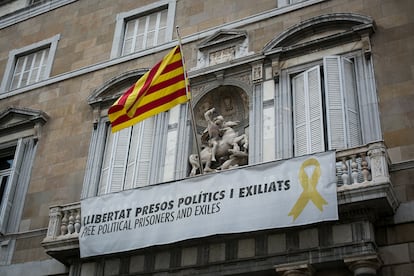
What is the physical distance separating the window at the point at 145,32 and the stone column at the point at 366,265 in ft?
34.5

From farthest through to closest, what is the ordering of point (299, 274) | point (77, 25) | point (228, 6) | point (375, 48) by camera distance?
point (77, 25)
point (228, 6)
point (375, 48)
point (299, 274)

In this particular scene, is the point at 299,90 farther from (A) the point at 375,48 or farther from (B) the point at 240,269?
(B) the point at 240,269

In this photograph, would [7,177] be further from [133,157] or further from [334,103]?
[334,103]

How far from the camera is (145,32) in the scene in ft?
71.8

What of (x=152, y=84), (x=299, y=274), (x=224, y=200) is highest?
(x=152, y=84)

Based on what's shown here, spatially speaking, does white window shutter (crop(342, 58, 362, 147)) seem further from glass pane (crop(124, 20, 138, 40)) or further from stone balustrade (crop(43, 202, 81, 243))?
glass pane (crop(124, 20, 138, 40))

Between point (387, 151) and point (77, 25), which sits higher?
point (77, 25)

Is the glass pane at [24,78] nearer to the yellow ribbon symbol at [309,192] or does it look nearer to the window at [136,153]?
the window at [136,153]

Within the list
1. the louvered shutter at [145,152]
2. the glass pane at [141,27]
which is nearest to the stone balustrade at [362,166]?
the louvered shutter at [145,152]

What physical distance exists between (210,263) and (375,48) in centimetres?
682

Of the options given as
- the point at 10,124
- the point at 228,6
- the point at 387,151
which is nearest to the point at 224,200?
the point at 387,151

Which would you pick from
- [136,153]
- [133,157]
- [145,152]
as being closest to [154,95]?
[145,152]

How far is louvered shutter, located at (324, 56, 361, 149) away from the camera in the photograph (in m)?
15.7

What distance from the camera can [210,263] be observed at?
15.0 m
